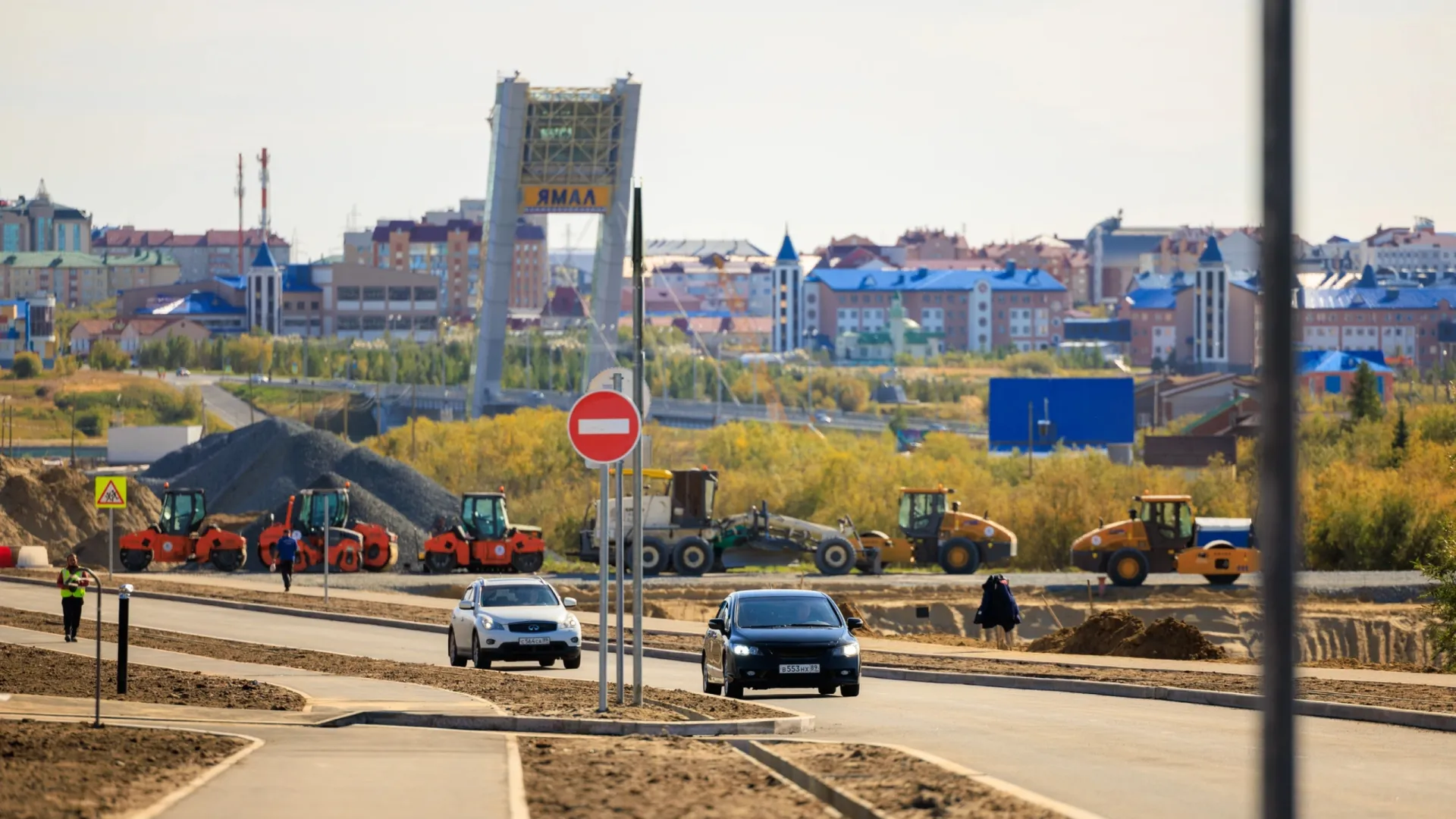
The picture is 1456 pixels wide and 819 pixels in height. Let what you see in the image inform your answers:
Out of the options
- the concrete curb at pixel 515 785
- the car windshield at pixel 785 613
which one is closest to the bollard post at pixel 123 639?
the concrete curb at pixel 515 785

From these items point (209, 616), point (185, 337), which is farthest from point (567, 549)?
point (185, 337)

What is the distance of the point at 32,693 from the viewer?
18.6 meters

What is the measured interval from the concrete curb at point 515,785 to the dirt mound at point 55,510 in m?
47.4

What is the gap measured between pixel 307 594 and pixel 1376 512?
30.0m

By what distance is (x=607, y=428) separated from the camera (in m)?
16.8

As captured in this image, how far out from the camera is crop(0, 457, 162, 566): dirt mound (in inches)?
2386

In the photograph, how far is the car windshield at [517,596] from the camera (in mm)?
26484

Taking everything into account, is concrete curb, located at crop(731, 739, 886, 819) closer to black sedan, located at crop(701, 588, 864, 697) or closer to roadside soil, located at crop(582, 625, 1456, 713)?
black sedan, located at crop(701, 588, 864, 697)

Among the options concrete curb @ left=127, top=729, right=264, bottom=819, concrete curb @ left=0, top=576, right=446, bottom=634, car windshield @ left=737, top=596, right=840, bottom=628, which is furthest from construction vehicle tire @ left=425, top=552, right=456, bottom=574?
concrete curb @ left=127, top=729, right=264, bottom=819

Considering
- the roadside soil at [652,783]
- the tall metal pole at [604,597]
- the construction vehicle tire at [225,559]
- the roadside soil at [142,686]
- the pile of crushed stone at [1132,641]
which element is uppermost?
the tall metal pole at [604,597]

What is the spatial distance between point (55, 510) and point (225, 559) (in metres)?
12.2

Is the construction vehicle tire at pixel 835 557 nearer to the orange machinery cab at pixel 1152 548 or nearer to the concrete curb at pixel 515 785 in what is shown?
the orange machinery cab at pixel 1152 548

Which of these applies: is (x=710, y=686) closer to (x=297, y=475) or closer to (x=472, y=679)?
(x=472, y=679)

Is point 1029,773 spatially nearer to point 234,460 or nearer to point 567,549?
point 567,549
